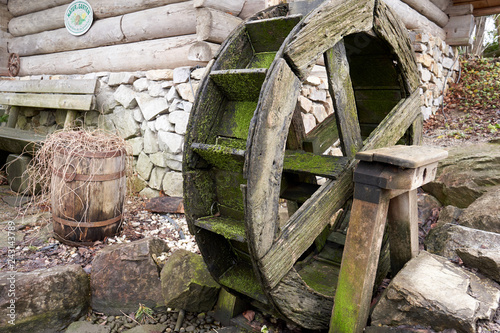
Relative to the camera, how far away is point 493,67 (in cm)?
722

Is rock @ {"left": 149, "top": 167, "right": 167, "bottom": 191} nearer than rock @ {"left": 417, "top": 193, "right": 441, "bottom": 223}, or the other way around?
rock @ {"left": 417, "top": 193, "right": 441, "bottom": 223}

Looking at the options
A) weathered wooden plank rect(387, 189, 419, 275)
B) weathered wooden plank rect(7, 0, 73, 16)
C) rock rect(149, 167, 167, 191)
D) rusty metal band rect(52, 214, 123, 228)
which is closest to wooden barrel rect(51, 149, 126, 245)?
rusty metal band rect(52, 214, 123, 228)

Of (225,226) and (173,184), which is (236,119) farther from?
(173,184)

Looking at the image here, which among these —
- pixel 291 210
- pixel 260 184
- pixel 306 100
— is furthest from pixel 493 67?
pixel 260 184

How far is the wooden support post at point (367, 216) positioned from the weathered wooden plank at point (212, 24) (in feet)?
8.70

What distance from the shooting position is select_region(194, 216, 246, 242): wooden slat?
6.54 ft

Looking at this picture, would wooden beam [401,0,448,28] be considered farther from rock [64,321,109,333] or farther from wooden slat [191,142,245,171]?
rock [64,321,109,333]

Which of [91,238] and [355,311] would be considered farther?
[91,238]

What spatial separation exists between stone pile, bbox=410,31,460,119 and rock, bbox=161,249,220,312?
14.5 feet

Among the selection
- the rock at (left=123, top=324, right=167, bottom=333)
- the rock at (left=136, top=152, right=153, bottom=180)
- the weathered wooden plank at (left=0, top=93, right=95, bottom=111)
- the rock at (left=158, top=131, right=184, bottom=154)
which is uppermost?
the weathered wooden plank at (left=0, top=93, right=95, bottom=111)

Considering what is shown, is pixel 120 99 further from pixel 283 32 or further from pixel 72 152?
pixel 283 32

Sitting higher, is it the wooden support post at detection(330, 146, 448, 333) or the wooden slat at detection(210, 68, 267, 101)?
the wooden slat at detection(210, 68, 267, 101)

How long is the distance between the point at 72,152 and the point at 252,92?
1.87 metres

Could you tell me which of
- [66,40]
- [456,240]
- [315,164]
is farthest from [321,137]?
[66,40]
